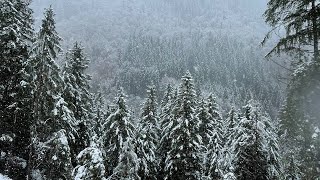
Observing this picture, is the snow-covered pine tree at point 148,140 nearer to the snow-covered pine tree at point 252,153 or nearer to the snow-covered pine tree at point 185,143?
the snow-covered pine tree at point 185,143

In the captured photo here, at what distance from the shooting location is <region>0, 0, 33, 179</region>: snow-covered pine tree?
20.2 metres

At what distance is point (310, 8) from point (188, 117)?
17944mm

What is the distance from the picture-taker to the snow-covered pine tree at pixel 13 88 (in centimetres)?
2022

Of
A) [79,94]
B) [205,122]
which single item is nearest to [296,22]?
[79,94]

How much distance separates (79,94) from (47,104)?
4.96 metres

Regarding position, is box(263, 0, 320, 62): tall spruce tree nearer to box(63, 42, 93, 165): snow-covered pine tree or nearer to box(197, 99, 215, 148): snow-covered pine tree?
box(63, 42, 93, 165): snow-covered pine tree

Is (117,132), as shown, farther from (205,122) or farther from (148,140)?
(205,122)

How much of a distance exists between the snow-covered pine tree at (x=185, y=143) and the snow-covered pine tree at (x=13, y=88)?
1113cm

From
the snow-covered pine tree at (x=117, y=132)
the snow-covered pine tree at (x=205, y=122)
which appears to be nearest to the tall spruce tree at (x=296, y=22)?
the snow-covered pine tree at (x=117, y=132)

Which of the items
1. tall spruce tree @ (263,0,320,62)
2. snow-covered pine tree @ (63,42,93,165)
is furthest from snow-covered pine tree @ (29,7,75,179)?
tall spruce tree @ (263,0,320,62)

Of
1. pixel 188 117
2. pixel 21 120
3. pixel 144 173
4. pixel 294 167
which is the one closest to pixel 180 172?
pixel 144 173

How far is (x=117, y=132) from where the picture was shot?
22.5 meters

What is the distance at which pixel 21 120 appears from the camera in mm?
20766

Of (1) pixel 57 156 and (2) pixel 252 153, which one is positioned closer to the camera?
(2) pixel 252 153
